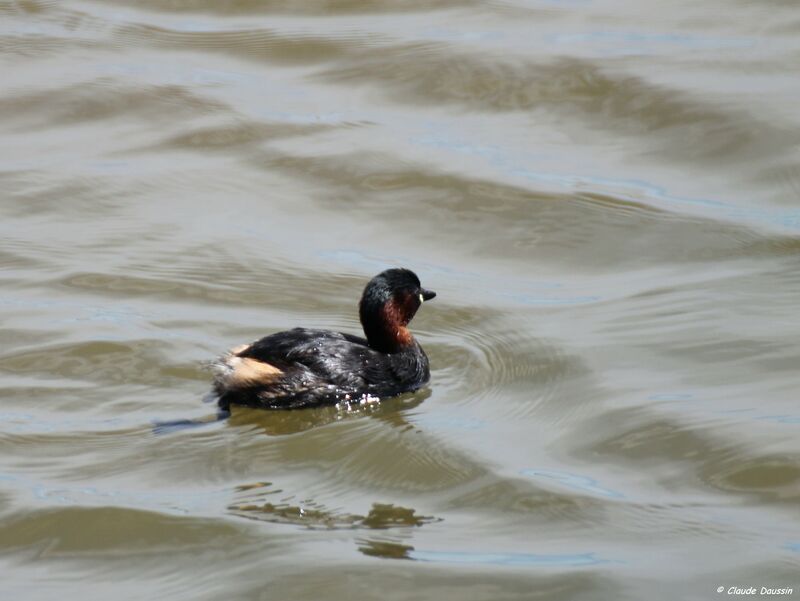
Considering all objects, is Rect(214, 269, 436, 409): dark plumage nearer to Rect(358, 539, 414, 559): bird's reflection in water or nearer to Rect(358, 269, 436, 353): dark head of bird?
Rect(358, 269, 436, 353): dark head of bird

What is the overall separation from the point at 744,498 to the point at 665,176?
437cm

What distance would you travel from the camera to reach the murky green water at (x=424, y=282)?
5.37m

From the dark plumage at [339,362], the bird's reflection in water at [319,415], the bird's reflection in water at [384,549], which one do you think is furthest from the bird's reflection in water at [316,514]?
the dark plumage at [339,362]

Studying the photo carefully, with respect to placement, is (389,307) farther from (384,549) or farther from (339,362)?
(384,549)

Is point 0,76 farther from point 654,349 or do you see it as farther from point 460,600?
point 460,600

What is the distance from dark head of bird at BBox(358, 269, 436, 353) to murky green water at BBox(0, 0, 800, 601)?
1.05ft

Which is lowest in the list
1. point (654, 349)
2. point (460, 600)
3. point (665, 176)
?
point (460, 600)

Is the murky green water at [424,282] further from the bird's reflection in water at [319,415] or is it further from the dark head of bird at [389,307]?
the dark head of bird at [389,307]

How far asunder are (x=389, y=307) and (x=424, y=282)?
1151 mm

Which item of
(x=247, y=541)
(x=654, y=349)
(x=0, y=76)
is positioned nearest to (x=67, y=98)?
(x=0, y=76)

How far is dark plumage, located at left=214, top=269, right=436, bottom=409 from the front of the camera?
6828 millimetres

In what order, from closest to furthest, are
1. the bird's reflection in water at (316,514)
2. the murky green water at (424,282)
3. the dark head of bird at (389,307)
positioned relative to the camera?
the murky green water at (424,282) → the bird's reflection in water at (316,514) → the dark head of bird at (389,307)

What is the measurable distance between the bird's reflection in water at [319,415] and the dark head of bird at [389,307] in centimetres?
35

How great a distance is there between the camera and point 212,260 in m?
8.70
